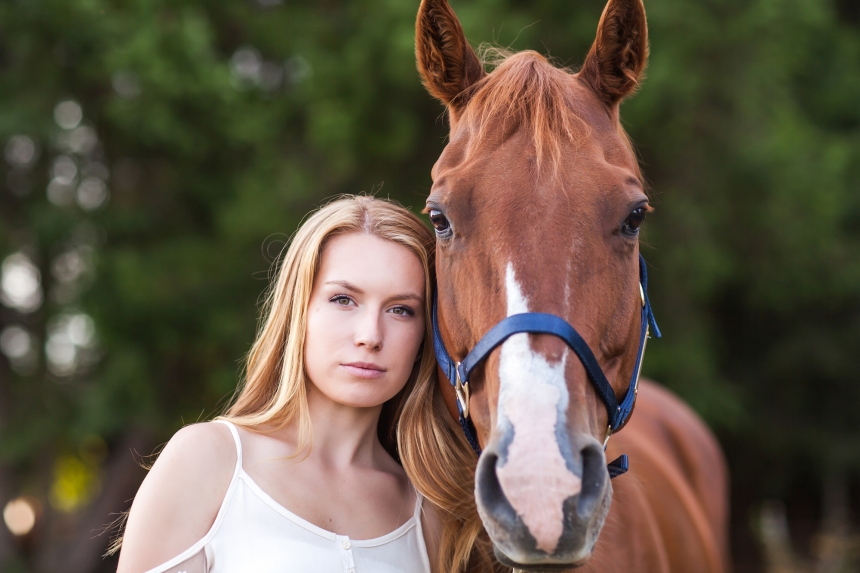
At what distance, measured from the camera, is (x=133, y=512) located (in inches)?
68.5

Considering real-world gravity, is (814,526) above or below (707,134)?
below

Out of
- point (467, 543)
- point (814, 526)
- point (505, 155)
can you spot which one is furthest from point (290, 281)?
point (814, 526)

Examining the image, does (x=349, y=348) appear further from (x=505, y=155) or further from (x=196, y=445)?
(x=505, y=155)

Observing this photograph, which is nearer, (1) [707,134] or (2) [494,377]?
(2) [494,377]

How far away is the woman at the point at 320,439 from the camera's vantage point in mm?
1754

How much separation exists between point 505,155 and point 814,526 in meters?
10.3

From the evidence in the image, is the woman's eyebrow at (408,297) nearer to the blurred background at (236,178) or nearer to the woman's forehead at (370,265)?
the woman's forehead at (370,265)

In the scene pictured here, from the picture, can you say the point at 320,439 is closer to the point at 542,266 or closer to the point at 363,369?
the point at 363,369

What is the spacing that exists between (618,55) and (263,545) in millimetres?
1665

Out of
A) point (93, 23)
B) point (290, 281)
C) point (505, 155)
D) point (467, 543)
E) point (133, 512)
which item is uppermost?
point (93, 23)

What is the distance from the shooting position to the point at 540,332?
5.30 feet

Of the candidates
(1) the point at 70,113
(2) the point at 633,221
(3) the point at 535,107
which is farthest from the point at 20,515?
(2) the point at 633,221

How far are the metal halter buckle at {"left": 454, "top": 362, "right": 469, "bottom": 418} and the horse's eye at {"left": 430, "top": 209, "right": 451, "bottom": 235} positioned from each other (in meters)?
0.35

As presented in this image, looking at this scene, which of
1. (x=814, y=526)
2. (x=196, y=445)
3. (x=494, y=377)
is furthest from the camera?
(x=814, y=526)
